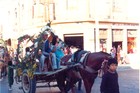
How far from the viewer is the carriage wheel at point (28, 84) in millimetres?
10406

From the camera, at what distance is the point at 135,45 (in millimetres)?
34312

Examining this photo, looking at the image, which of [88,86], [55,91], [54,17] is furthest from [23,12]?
[88,86]

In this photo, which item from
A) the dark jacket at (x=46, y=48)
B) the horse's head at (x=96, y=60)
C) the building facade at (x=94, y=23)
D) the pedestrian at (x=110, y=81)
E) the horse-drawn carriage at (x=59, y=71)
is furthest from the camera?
the building facade at (x=94, y=23)

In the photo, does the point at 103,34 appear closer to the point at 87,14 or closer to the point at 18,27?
the point at 87,14

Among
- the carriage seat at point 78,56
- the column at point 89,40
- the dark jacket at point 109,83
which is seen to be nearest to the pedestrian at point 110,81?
the dark jacket at point 109,83

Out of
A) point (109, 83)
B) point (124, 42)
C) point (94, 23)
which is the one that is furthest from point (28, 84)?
point (124, 42)

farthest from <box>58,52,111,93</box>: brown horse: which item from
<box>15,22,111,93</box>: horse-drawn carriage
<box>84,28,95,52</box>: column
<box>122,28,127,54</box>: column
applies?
<box>122,28,127,54</box>: column

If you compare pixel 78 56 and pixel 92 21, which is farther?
pixel 92 21

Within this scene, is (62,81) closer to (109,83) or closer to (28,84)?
(28,84)

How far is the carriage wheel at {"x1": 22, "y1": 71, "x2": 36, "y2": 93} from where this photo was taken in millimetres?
10406

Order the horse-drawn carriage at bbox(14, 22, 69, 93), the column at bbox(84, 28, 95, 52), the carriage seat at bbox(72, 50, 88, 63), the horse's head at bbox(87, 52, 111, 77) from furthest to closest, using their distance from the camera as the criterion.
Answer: the column at bbox(84, 28, 95, 52) → the horse-drawn carriage at bbox(14, 22, 69, 93) → the carriage seat at bbox(72, 50, 88, 63) → the horse's head at bbox(87, 52, 111, 77)

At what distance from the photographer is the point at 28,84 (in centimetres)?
1111

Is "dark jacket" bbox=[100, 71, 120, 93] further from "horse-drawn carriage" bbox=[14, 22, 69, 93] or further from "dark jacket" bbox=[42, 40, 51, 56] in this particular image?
"dark jacket" bbox=[42, 40, 51, 56]

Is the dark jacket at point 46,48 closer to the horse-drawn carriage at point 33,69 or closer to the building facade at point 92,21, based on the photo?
the horse-drawn carriage at point 33,69
